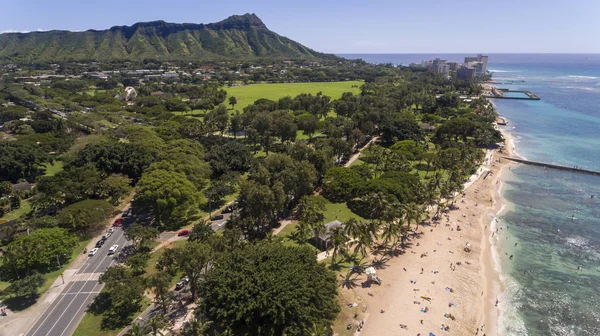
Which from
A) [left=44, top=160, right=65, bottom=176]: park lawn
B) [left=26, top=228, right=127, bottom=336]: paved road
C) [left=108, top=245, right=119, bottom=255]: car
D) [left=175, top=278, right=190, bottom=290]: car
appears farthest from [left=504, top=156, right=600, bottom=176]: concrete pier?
[left=44, top=160, right=65, bottom=176]: park lawn

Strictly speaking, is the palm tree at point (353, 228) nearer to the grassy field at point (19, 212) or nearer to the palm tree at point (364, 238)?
the palm tree at point (364, 238)

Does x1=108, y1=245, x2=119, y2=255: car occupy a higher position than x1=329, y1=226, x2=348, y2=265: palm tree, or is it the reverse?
x1=329, y1=226, x2=348, y2=265: palm tree

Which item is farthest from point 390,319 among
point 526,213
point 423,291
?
point 526,213

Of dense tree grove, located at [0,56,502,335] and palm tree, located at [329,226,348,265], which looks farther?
palm tree, located at [329,226,348,265]

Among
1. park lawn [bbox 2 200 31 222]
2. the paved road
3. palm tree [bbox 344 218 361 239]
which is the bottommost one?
the paved road

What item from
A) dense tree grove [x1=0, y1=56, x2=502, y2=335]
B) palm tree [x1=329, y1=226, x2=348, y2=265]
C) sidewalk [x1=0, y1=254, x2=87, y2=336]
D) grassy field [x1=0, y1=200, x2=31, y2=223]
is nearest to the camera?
dense tree grove [x1=0, y1=56, x2=502, y2=335]

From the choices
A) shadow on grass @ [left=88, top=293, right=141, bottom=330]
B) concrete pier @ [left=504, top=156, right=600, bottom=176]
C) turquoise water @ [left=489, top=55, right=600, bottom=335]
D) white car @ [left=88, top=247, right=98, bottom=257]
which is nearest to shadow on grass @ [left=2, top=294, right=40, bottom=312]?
shadow on grass @ [left=88, top=293, right=141, bottom=330]

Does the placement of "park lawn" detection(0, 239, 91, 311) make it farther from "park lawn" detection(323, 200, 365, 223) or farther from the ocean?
the ocean

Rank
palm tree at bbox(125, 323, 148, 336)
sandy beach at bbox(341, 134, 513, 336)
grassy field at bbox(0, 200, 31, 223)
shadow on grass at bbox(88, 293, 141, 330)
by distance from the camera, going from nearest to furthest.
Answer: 1. palm tree at bbox(125, 323, 148, 336)
2. shadow on grass at bbox(88, 293, 141, 330)
3. sandy beach at bbox(341, 134, 513, 336)
4. grassy field at bbox(0, 200, 31, 223)
